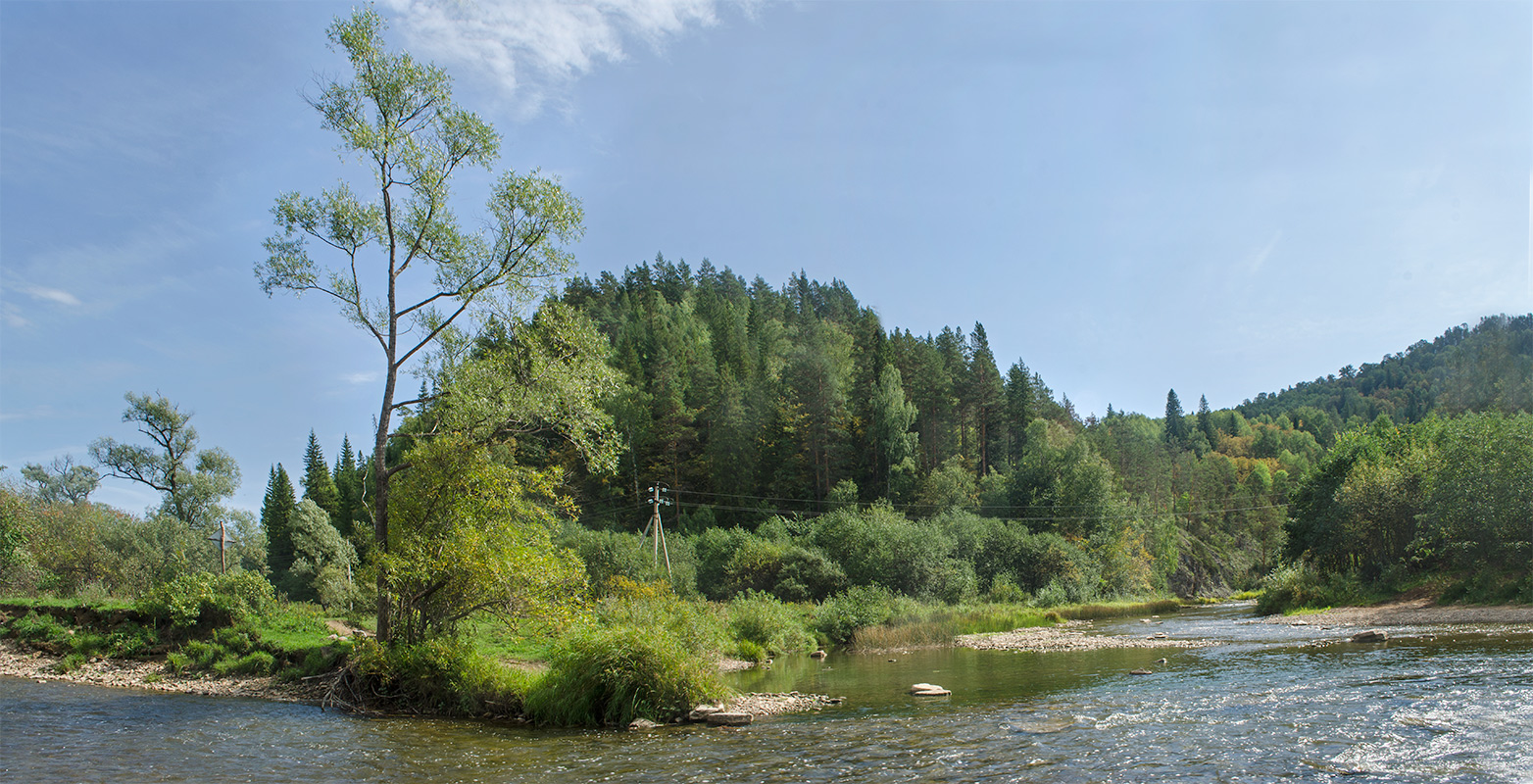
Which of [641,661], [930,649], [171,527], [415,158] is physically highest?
[415,158]

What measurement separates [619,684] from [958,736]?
23.4ft


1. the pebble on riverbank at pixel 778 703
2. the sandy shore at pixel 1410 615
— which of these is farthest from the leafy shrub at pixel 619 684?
the sandy shore at pixel 1410 615

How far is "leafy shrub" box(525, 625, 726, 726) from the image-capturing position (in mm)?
16375

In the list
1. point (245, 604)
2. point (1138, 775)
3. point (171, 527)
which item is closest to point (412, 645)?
point (245, 604)

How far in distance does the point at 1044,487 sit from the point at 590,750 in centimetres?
→ 6525

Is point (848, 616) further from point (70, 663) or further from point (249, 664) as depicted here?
point (70, 663)

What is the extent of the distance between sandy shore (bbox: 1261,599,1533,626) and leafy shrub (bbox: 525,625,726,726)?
31.8 meters

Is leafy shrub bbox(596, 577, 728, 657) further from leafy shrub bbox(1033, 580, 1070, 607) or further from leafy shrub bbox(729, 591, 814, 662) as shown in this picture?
leafy shrub bbox(1033, 580, 1070, 607)

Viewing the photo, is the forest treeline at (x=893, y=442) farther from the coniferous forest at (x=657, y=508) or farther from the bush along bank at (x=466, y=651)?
the bush along bank at (x=466, y=651)

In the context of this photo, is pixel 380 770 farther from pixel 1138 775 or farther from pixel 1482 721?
pixel 1482 721

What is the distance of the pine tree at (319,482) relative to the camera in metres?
Result: 93.6

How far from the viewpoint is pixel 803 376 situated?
7925 centimetres

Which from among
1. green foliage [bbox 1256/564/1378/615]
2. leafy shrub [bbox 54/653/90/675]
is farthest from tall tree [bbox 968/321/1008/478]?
leafy shrub [bbox 54/653/90/675]

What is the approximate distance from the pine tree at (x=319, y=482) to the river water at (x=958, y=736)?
258 feet
